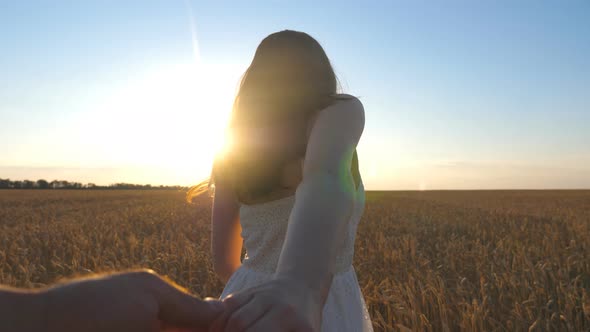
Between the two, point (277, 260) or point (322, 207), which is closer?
point (322, 207)

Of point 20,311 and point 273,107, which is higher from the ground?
point 273,107

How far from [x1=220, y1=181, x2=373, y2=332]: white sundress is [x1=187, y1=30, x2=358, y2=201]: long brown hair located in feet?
0.26

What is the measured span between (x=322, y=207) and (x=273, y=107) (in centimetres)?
67

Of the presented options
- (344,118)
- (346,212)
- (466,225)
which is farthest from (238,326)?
(466,225)

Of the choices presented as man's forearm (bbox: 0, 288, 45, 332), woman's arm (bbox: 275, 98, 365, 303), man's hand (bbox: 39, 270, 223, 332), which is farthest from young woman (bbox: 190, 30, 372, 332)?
man's forearm (bbox: 0, 288, 45, 332)

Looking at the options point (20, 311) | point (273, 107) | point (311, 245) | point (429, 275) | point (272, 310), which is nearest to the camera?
point (20, 311)

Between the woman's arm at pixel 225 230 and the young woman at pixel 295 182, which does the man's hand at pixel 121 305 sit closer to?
the young woman at pixel 295 182

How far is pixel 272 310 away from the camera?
43 centimetres

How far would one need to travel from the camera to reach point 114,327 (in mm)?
322

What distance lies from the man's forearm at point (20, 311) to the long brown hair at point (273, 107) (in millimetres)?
849

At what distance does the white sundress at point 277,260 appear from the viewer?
1312 mm

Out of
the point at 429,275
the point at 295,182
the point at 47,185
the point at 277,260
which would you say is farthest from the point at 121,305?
the point at 47,185

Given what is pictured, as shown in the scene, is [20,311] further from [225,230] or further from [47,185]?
[47,185]

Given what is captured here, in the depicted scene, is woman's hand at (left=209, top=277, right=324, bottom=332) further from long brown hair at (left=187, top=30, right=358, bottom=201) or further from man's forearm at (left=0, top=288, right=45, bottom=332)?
long brown hair at (left=187, top=30, right=358, bottom=201)
